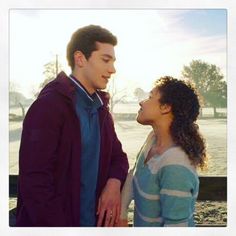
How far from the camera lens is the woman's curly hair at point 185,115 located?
331 cm

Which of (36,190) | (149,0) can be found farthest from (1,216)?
(149,0)

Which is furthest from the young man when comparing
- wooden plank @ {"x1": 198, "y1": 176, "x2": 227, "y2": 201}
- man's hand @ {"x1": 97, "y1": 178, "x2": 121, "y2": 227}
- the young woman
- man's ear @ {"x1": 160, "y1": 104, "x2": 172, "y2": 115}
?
wooden plank @ {"x1": 198, "y1": 176, "x2": 227, "y2": 201}

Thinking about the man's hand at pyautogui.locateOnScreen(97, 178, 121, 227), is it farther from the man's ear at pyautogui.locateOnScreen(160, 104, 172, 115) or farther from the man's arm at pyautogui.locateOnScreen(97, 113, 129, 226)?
the man's ear at pyautogui.locateOnScreen(160, 104, 172, 115)

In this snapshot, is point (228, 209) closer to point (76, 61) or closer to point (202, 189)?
point (202, 189)

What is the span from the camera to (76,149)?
3.26 meters

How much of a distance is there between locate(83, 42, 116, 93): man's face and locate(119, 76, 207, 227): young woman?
8.6 inches

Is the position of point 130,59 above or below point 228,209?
above

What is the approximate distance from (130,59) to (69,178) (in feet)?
Result: 2.08

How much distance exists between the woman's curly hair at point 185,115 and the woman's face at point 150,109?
1.0 inches

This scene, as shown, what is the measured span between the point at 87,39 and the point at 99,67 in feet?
0.47

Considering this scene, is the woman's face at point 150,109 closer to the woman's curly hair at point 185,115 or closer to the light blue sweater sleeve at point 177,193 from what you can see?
the woman's curly hair at point 185,115

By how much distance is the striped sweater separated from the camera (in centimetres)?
328

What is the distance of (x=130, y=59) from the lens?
→ 3311mm
